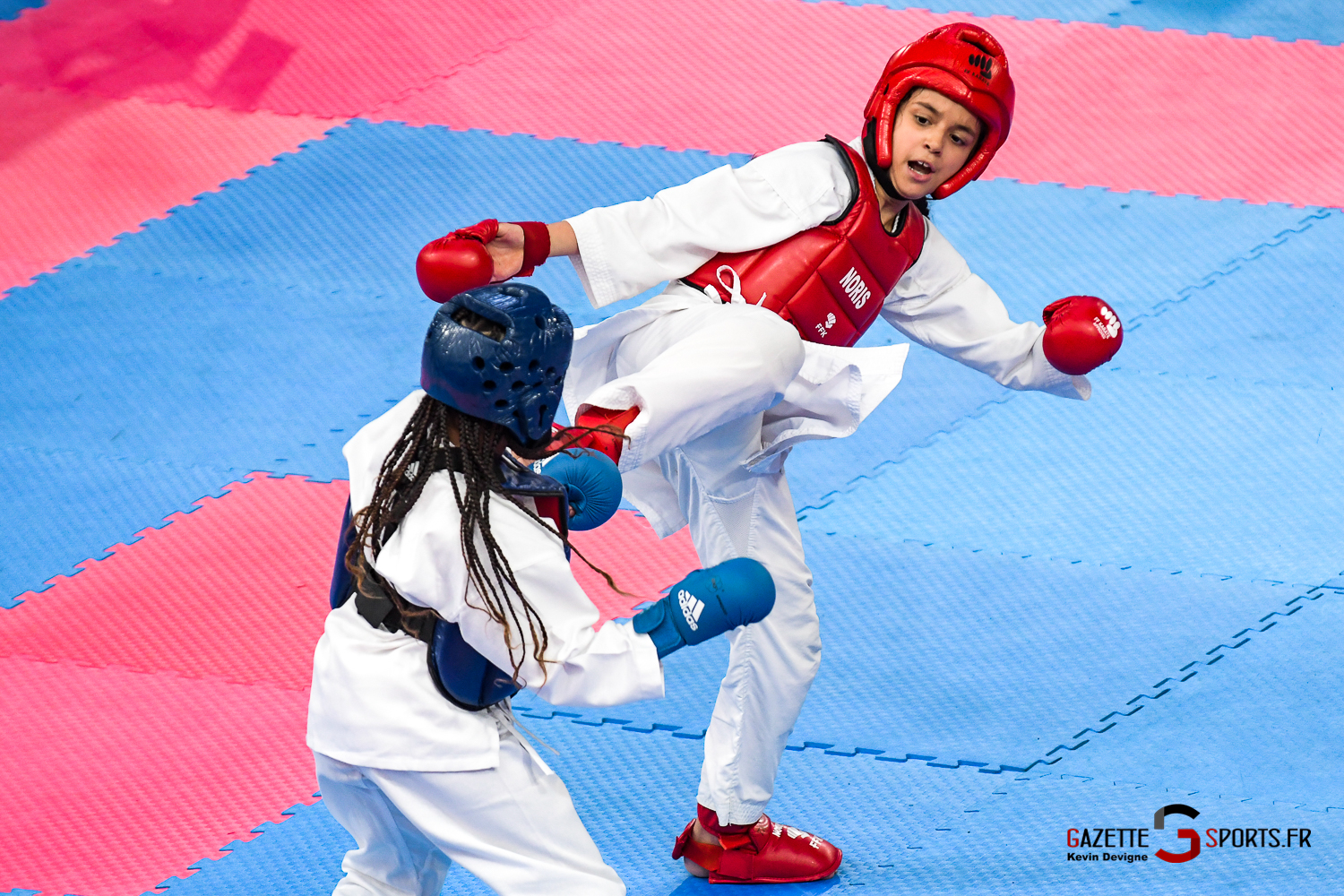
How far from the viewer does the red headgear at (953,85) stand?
4055 millimetres

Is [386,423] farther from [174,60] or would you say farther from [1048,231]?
[174,60]

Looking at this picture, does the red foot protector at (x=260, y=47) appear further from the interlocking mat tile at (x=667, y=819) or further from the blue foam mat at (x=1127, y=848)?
the blue foam mat at (x=1127, y=848)

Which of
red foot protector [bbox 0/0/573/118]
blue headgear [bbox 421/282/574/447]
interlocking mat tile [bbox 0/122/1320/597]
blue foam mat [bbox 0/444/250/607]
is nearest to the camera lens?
blue headgear [bbox 421/282/574/447]

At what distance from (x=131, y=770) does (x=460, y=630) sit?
2172 mm

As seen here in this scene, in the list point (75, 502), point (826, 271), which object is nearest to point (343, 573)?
point (826, 271)

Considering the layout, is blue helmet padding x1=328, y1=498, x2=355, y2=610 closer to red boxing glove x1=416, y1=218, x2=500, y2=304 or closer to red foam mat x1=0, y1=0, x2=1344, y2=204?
red boxing glove x1=416, y1=218, x2=500, y2=304

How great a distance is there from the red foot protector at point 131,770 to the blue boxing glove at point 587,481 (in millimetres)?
1730

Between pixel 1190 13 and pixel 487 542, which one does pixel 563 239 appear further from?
pixel 1190 13

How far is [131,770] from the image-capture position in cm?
476

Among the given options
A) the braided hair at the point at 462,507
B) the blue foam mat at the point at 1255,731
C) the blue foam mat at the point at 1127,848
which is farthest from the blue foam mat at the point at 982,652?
the braided hair at the point at 462,507

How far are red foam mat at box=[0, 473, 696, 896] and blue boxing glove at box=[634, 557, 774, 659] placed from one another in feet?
6.25

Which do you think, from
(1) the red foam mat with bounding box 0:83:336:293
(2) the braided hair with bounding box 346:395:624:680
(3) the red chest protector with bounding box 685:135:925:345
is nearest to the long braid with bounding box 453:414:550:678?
(2) the braided hair with bounding box 346:395:624:680

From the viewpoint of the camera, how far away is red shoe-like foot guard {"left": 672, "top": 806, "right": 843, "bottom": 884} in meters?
4.36

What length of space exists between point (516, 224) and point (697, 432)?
0.76 meters
